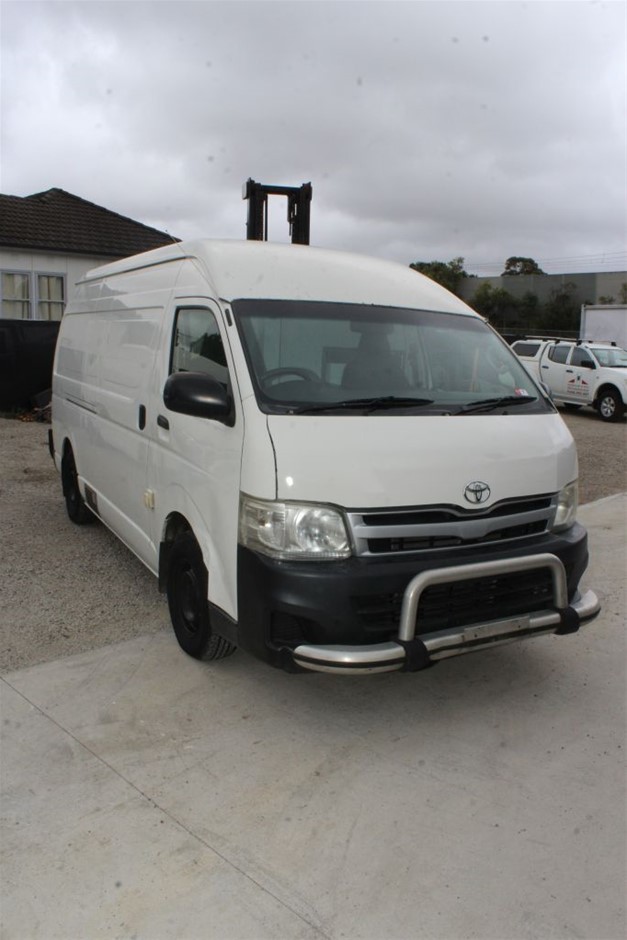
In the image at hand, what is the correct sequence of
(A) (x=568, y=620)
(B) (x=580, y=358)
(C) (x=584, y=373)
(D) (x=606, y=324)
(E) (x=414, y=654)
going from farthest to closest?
1. (D) (x=606, y=324)
2. (B) (x=580, y=358)
3. (C) (x=584, y=373)
4. (A) (x=568, y=620)
5. (E) (x=414, y=654)

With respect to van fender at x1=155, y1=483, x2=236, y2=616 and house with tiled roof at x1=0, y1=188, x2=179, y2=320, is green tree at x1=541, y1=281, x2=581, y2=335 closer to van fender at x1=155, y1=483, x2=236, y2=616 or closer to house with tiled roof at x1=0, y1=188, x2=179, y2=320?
house with tiled roof at x1=0, y1=188, x2=179, y2=320

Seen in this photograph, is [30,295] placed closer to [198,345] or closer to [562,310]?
[198,345]

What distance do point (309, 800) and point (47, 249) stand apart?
17.1m

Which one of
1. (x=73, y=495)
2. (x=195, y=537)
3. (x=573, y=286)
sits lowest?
(x=73, y=495)

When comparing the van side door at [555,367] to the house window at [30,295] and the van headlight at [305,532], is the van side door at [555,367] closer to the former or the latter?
the house window at [30,295]

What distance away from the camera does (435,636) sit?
328 cm

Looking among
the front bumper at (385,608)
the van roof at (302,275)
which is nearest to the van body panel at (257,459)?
the front bumper at (385,608)

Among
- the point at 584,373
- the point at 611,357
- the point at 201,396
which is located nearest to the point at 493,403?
the point at 201,396

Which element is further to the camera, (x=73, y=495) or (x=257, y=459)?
(x=73, y=495)

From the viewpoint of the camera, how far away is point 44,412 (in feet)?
Result: 45.1

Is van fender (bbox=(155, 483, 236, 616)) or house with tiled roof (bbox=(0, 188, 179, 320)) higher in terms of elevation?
house with tiled roof (bbox=(0, 188, 179, 320))

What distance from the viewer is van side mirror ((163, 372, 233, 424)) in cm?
352

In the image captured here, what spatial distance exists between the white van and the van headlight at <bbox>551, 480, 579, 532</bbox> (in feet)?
0.04

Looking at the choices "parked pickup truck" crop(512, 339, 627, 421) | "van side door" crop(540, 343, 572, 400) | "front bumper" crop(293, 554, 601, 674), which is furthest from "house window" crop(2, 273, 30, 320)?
"front bumper" crop(293, 554, 601, 674)
